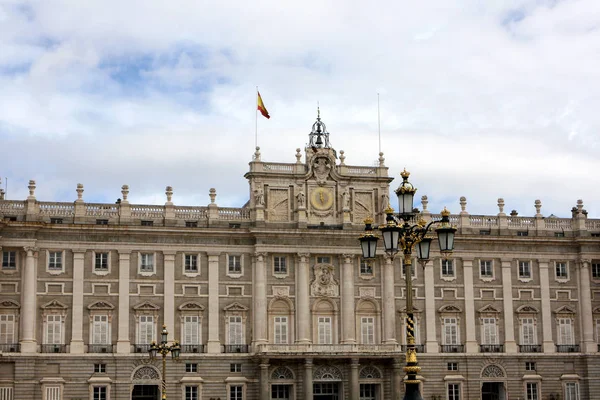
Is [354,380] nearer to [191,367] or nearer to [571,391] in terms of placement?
[191,367]

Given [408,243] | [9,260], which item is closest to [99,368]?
[9,260]

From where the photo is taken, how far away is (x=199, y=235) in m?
73.7

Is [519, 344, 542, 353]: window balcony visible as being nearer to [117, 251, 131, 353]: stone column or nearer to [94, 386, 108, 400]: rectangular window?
[117, 251, 131, 353]: stone column

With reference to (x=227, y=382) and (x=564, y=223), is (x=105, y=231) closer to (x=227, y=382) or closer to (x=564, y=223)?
(x=227, y=382)

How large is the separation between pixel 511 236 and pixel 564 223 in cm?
539

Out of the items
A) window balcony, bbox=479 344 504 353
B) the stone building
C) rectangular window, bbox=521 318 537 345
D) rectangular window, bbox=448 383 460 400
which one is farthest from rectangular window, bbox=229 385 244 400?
rectangular window, bbox=521 318 537 345

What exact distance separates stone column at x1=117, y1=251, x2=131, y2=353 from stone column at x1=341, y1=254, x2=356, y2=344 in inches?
614

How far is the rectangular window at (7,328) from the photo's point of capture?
2729 inches

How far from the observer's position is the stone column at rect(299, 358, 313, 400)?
7188cm

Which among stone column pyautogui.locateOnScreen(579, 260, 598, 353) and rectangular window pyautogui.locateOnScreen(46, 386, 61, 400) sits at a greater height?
stone column pyautogui.locateOnScreen(579, 260, 598, 353)

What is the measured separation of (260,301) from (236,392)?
664 centimetres

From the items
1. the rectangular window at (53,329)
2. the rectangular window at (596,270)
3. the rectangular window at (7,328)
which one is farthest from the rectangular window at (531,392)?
the rectangular window at (7,328)

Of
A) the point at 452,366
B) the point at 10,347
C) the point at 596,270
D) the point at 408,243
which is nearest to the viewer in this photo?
the point at 408,243

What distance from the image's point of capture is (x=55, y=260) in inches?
2805
